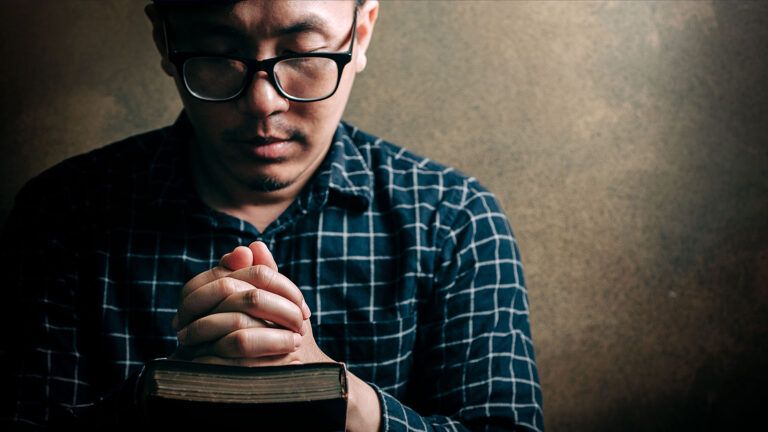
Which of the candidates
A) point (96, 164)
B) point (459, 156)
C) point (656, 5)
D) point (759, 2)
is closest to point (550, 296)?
point (459, 156)

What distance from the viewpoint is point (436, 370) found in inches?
46.8

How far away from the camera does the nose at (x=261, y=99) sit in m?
1.04

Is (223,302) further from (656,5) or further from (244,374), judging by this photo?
(656,5)

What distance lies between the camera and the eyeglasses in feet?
3.40

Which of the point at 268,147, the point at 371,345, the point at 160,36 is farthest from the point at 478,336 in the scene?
the point at 160,36

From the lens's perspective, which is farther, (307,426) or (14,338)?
(14,338)

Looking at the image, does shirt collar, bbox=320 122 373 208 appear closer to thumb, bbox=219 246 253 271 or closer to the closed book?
thumb, bbox=219 246 253 271

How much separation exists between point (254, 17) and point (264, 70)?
85 millimetres

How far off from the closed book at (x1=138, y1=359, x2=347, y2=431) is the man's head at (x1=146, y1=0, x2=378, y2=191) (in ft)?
1.54

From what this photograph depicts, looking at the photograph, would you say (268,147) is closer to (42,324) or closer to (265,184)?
(265,184)

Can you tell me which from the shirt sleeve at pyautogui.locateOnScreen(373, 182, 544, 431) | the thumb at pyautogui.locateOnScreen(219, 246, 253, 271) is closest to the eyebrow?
the thumb at pyautogui.locateOnScreen(219, 246, 253, 271)

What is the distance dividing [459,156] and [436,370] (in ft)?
1.94

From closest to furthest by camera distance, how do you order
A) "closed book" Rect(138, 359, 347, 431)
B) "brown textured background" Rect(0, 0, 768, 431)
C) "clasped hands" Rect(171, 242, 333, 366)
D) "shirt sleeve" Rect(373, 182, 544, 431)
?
"closed book" Rect(138, 359, 347, 431), "clasped hands" Rect(171, 242, 333, 366), "shirt sleeve" Rect(373, 182, 544, 431), "brown textured background" Rect(0, 0, 768, 431)

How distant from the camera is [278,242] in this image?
3.99ft
